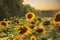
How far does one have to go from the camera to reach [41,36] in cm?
78

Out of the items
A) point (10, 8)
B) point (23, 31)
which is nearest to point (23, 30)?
point (23, 31)

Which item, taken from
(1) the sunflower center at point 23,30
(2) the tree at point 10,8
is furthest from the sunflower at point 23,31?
(2) the tree at point 10,8

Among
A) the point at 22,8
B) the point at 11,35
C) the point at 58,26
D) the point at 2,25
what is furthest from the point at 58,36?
the point at 22,8

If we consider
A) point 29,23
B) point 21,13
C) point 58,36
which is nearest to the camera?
point 58,36

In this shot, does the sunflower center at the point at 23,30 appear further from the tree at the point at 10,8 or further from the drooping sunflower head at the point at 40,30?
the tree at the point at 10,8

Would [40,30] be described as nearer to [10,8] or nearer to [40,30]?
[40,30]

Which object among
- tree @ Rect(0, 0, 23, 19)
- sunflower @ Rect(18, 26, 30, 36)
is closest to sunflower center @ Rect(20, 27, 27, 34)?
sunflower @ Rect(18, 26, 30, 36)

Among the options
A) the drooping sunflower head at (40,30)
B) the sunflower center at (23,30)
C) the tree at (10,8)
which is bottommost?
the drooping sunflower head at (40,30)

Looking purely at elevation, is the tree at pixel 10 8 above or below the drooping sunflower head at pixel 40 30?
above

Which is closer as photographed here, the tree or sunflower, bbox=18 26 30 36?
sunflower, bbox=18 26 30 36

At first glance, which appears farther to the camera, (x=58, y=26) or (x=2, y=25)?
(x=2, y=25)

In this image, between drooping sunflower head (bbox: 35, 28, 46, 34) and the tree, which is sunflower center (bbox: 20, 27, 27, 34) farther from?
the tree

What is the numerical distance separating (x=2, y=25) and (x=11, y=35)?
0.53ft

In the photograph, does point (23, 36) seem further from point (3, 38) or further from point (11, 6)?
point (11, 6)
